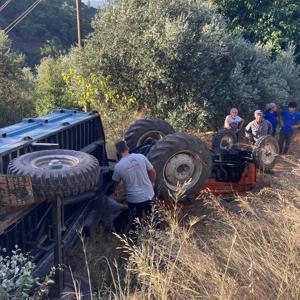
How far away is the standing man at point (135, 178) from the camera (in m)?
5.71

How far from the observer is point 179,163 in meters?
6.39

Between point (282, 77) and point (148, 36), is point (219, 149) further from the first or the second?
point (282, 77)

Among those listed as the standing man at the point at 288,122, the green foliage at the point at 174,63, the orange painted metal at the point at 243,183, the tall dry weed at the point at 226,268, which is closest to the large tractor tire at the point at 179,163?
the orange painted metal at the point at 243,183

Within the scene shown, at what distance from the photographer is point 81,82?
1361 cm

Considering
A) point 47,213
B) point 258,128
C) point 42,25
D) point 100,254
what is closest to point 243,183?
point 258,128

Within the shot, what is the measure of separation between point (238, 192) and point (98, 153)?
2597 millimetres

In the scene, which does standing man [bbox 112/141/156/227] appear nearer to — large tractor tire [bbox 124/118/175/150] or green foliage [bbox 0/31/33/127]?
large tractor tire [bbox 124/118/175/150]

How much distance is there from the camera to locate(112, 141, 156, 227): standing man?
5.71 metres

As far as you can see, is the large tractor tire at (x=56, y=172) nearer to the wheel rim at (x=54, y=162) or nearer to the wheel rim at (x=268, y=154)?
the wheel rim at (x=54, y=162)

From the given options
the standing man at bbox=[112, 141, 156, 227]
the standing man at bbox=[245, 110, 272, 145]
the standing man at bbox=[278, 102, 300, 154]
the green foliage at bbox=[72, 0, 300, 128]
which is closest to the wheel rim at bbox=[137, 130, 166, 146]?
the standing man at bbox=[112, 141, 156, 227]

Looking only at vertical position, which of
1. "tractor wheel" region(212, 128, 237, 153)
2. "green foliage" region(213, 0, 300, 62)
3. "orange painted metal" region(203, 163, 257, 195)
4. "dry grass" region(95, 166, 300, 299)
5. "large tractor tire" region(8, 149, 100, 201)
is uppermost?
"green foliage" region(213, 0, 300, 62)

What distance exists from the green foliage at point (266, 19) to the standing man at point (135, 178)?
11885mm

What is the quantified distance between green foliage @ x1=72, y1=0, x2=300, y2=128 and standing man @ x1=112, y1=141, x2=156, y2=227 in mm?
6773

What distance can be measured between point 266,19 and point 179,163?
39.5 feet
